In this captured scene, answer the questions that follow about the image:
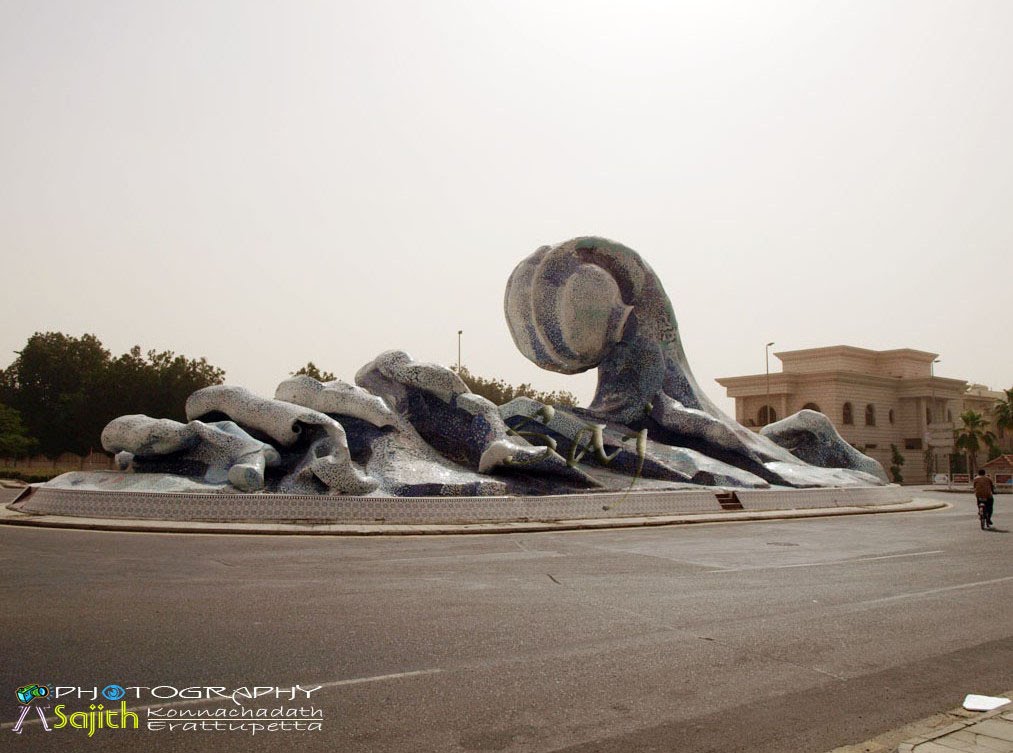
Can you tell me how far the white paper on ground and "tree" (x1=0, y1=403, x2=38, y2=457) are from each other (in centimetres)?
4694

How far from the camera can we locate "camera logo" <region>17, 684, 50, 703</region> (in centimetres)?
442

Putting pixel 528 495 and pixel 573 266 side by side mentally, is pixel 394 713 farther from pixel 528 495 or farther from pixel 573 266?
pixel 573 266

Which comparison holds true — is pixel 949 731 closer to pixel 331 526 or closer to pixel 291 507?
pixel 331 526

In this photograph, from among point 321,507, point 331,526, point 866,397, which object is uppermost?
point 866,397

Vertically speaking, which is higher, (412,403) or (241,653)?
(412,403)

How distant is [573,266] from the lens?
2325cm

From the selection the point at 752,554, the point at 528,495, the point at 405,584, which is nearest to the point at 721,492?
the point at 528,495

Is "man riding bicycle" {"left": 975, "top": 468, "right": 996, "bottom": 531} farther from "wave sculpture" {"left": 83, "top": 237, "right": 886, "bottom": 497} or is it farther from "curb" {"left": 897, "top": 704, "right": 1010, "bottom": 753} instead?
"curb" {"left": 897, "top": 704, "right": 1010, "bottom": 753}

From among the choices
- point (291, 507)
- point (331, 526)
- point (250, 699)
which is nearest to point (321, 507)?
point (291, 507)

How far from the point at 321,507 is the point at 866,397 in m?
52.6

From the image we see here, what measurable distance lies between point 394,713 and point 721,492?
1731cm

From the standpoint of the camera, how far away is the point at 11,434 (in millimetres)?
43156

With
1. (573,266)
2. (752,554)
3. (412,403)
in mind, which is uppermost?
(573,266)

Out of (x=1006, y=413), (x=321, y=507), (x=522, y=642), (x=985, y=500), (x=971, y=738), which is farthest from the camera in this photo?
(x=1006, y=413)
